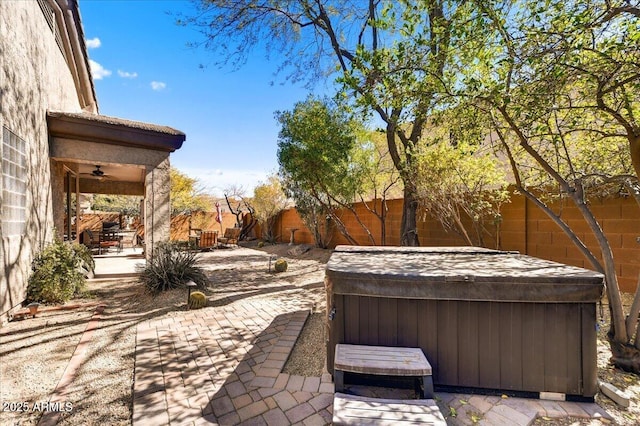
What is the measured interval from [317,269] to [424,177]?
4413 mm

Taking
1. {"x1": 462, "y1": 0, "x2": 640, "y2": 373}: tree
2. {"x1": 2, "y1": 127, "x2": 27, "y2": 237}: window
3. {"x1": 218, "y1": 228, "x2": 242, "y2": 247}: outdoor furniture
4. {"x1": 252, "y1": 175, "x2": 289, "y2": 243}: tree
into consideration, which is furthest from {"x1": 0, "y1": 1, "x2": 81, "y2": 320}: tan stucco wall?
{"x1": 252, "y1": 175, "x2": 289, "y2": 243}: tree

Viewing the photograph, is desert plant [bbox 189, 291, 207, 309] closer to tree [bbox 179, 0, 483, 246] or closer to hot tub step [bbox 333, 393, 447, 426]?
hot tub step [bbox 333, 393, 447, 426]

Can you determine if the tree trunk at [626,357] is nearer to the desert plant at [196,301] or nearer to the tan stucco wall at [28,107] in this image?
the desert plant at [196,301]

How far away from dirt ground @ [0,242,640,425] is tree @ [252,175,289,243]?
10959mm

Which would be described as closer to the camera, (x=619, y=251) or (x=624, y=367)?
(x=624, y=367)

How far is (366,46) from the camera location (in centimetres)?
842

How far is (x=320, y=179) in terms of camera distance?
29.8ft

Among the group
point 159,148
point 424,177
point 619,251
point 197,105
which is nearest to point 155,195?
point 159,148

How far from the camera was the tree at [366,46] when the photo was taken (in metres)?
3.58

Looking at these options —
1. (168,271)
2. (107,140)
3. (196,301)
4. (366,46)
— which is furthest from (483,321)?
(366,46)

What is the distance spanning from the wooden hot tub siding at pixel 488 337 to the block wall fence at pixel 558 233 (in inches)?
127

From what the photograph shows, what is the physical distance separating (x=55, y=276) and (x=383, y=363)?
582 centimetres

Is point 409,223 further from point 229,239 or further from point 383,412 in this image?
point 229,239

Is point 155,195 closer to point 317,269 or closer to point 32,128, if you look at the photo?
point 32,128
